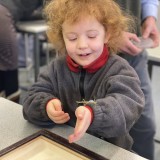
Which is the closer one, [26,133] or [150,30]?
[26,133]

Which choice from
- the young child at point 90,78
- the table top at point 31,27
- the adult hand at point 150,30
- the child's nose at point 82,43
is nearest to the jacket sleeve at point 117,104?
the young child at point 90,78

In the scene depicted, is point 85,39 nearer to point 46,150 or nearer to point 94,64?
point 94,64

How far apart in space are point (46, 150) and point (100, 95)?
8.3 inches

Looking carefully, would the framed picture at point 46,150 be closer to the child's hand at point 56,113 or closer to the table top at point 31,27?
the child's hand at point 56,113

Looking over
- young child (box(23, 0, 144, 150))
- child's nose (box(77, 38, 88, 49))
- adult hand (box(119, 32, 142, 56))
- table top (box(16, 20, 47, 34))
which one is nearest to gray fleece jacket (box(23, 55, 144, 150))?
young child (box(23, 0, 144, 150))

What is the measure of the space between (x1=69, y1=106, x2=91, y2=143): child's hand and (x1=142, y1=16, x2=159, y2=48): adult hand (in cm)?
69

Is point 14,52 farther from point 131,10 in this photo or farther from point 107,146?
point 107,146

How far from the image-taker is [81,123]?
0.62 metres

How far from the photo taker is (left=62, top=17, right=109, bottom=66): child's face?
79cm

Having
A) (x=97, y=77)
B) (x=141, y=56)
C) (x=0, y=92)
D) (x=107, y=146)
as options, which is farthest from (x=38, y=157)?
(x=0, y=92)

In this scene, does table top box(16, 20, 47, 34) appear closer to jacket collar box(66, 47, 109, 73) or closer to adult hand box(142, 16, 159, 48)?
adult hand box(142, 16, 159, 48)

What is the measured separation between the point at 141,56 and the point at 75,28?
51 cm

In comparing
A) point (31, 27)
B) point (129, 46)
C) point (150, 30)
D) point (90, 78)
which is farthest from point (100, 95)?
point (31, 27)

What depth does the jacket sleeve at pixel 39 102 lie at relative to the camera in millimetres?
820
